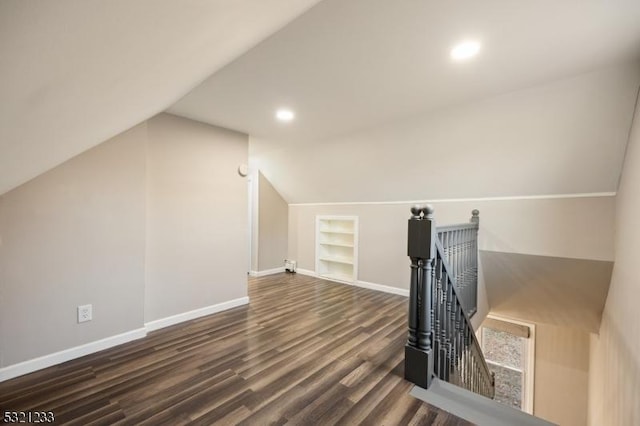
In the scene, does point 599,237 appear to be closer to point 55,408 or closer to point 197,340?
point 197,340

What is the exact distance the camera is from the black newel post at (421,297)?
1883mm

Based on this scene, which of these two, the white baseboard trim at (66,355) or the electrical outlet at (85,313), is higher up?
the electrical outlet at (85,313)

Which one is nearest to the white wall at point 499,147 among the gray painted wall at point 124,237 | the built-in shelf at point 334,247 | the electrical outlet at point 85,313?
the built-in shelf at point 334,247

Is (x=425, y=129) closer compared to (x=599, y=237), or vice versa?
(x=599, y=237)

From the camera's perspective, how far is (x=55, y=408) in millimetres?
1654

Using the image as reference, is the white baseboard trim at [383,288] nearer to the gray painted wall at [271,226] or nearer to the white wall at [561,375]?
the gray painted wall at [271,226]

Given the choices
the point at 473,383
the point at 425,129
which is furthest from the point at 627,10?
the point at 473,383

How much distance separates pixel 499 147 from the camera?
8.86 feet

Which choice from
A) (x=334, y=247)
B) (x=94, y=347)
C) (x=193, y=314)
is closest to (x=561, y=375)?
(x=334, y=247)

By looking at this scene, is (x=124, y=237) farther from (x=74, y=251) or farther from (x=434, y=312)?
(x=434, y=312)

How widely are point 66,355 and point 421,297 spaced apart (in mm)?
2841

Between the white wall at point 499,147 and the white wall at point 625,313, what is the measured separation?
8.0 inches

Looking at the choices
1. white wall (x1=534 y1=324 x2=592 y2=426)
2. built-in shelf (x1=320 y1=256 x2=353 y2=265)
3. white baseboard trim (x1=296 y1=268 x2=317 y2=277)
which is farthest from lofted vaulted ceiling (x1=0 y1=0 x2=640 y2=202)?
white wall (x1=534 y1=324 x2=592 y2=426)

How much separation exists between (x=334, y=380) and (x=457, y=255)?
172 centimetres
